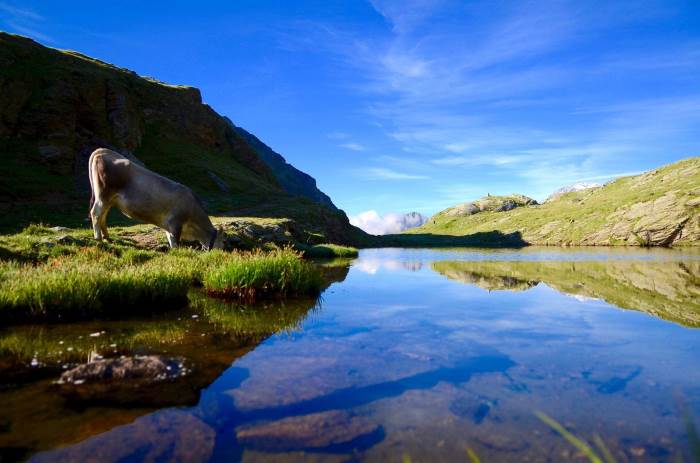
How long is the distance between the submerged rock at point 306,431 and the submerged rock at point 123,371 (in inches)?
77.6

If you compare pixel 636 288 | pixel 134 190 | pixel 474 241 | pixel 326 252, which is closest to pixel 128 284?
pixel 134 190

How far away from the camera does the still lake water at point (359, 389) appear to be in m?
4.28

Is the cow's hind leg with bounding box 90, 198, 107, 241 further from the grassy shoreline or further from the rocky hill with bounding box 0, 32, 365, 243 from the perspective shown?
the rocky hill with bounding box 0, 32, 365, 243

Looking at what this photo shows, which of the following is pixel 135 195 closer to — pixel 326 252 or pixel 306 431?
pixel 306 431

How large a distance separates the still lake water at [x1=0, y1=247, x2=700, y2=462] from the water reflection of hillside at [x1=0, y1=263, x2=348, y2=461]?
0.03m

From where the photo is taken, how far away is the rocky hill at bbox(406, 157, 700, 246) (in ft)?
229

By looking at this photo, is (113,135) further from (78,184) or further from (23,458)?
(23,458)

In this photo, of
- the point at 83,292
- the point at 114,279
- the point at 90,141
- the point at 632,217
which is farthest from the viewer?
the point at 632,217

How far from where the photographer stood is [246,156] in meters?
89.8

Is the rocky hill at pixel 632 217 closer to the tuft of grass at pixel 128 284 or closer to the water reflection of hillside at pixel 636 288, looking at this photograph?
the water reflection of hillside at pixel 636 288

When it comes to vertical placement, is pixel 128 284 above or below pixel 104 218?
below

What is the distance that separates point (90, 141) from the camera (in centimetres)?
5312

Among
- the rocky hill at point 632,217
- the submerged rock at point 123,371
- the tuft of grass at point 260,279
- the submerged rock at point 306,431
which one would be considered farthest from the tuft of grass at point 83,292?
the rocky hill at point 632,217

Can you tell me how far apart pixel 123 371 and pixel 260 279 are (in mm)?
7872
